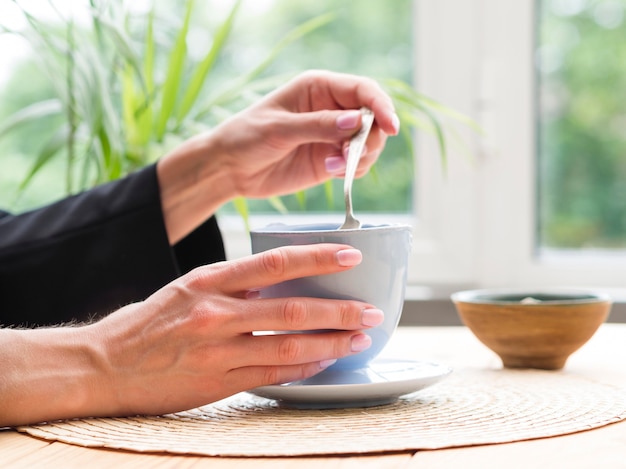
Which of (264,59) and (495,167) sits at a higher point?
(264,59)

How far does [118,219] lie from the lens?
109 centimetres

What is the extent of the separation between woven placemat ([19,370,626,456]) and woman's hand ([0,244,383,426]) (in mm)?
18

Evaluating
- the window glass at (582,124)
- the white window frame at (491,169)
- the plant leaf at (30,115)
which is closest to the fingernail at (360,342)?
Result: the plant leaf at (30,115)

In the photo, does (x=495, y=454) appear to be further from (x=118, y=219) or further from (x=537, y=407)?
(x=118, y=219)

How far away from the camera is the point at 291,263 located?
655mm

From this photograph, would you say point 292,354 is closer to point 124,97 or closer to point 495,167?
point 124,97

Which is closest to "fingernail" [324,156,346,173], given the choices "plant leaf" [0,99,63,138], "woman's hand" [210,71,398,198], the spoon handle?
"woman's hand" [210,71,398,198]

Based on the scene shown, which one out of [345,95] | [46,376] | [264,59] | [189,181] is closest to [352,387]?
[46,376]

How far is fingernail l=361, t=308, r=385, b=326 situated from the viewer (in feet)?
2.24

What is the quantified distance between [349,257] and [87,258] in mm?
531

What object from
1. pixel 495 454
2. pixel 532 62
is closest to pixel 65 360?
pixel 495 454

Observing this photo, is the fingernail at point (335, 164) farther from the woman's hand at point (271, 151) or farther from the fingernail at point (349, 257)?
the fingernail at point (349, 257)

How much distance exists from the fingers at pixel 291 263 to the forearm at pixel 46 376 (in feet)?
0.43

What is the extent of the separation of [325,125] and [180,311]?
38 cm
